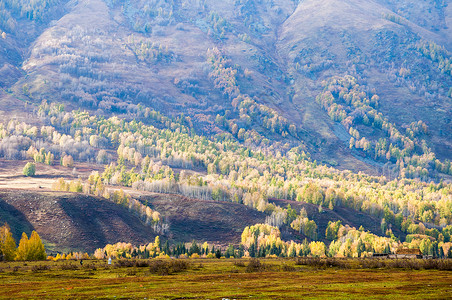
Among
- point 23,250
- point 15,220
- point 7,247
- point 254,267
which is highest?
point 15,220

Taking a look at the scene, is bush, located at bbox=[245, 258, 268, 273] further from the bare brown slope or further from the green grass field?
the bare brown slope

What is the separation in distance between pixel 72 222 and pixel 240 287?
153499mm

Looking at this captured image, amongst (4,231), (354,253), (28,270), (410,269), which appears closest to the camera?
(28,270)

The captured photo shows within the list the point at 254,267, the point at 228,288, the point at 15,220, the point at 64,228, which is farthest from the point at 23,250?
the point at 228,288

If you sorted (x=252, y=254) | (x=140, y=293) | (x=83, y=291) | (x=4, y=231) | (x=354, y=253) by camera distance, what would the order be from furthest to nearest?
1. (x=354, y=253)
2. (x=252, y=254)
3. (x=4, y=231)
4. (x=83, y=291)
5. (x=140, y=293)

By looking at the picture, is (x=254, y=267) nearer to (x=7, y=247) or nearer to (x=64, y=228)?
(x=7, y=247)

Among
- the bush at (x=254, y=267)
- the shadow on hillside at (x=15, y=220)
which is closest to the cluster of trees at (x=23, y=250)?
the shadow on hillside at (x=15, y=220)

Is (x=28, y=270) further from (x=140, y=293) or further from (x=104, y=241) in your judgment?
(x=104, y=241)

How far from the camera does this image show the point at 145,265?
9112 centimetres

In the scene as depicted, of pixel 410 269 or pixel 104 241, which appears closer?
pixel 410 269

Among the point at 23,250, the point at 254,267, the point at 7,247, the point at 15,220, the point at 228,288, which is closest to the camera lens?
the point at 228,288

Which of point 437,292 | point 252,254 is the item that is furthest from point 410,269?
point 252,254

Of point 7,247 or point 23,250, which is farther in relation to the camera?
point 7,247

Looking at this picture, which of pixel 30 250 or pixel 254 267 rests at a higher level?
pixel 254 267
